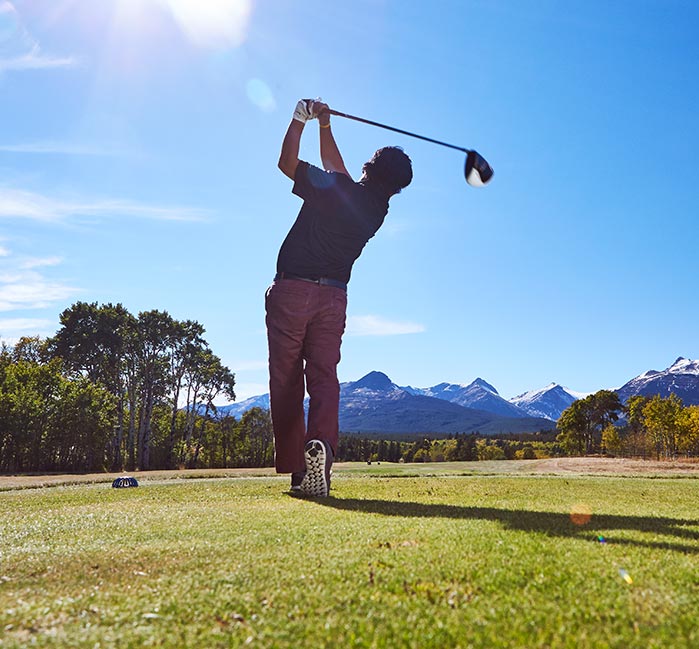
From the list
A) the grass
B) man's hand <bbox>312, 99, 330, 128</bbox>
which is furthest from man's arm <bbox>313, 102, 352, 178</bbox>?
the grass

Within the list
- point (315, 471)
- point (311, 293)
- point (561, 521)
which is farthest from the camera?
point (311, 293)

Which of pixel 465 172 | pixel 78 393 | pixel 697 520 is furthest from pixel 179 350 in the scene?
pixel 697 520

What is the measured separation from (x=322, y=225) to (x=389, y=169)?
0.94m

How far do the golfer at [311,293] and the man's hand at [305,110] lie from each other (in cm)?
1

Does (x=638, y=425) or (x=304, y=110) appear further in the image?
(x=638, y=425)

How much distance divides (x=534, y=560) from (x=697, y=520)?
6.76 feet

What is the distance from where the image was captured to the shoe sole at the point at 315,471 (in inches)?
192

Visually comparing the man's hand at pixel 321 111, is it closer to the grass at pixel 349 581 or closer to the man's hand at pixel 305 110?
the man's hand at pixel 305 110

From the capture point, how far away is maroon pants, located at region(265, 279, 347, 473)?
517 cm

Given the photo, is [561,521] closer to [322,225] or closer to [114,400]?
[322,225]

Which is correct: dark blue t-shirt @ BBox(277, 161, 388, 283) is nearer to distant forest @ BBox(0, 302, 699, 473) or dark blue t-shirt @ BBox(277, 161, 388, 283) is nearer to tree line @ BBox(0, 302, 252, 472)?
distant forest @ BBox(0, 302, 699, 473)

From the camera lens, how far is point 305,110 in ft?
18.2

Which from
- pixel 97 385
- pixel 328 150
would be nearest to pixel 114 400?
pixel 97 385

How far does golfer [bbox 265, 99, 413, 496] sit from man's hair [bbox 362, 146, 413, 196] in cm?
1
